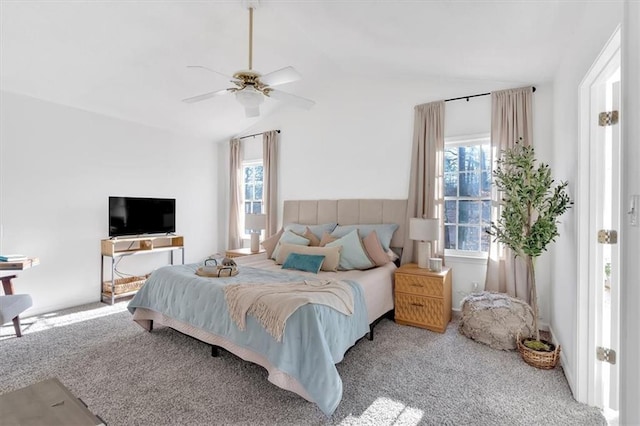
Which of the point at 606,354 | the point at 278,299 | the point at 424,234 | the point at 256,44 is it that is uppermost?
the point at 256,44

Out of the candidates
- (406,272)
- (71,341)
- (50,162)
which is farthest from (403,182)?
(50,162)

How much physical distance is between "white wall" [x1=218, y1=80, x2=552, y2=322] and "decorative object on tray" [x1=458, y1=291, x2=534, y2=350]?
2.21ft

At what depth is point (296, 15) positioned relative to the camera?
10.1ft

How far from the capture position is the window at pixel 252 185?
583cm

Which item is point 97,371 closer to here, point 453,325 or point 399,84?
point 453,325

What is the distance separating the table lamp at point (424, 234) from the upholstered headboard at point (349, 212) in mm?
495

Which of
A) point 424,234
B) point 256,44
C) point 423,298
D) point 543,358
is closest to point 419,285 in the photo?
point 423,298

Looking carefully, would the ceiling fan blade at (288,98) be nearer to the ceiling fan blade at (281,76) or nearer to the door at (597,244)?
the ceiling fan blade at (281,76)

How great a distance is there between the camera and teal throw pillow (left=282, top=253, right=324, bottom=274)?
3.42 meters

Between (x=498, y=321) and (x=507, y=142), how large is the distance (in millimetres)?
1910

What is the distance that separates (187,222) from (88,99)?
2344 millimetres

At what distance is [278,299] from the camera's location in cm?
230

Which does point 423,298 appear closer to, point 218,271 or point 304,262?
point 304,262

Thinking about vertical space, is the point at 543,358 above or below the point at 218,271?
below
